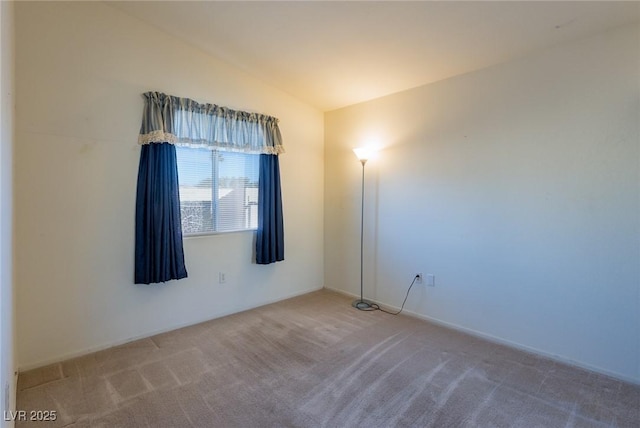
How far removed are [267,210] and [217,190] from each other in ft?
2.00

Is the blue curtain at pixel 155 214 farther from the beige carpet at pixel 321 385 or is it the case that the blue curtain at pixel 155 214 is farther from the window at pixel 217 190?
the beige carpet at pixel 321 385

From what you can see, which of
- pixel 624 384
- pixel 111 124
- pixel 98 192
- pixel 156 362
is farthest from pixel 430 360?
pixel 111 124

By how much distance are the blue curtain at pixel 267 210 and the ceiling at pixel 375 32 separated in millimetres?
1055

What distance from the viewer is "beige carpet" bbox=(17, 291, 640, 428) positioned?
1902 mm

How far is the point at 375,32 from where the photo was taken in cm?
256

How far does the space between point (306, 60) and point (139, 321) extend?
2995mm

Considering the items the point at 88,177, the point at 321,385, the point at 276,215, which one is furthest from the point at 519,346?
the point at 88,177

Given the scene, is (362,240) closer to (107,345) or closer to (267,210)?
(267,210)

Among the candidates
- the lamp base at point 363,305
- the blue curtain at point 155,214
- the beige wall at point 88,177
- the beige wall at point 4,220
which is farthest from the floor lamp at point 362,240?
the beige wall at point 4,220

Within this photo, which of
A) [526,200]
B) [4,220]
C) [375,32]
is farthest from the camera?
[526,200]

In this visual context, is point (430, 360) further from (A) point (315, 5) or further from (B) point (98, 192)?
(B) point (98, 192)

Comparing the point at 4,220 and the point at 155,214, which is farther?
the point at 155,214

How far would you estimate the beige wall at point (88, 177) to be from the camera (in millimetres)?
2361

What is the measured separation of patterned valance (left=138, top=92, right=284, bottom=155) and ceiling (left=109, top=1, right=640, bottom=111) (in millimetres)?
585
